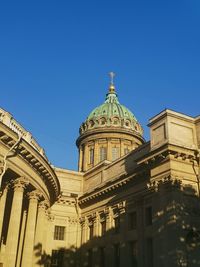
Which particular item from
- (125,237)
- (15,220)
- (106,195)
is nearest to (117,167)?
(106,195)

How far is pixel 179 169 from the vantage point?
27266 mm

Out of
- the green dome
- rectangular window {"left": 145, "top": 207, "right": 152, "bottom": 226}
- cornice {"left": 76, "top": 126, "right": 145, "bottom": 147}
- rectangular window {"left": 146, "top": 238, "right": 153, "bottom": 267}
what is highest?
the green dome

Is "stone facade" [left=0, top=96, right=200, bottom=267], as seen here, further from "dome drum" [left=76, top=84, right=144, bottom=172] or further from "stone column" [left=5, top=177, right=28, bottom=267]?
"dome drum" [left=76, top=84, right=144, bottom=172]

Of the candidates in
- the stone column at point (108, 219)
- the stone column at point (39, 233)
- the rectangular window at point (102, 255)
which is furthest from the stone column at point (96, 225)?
the stone column at point (39, 233)

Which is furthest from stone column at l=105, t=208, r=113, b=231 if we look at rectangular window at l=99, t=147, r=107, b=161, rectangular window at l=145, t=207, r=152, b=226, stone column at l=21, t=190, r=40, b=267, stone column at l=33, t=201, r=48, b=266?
rectangular window at l=99, t=147, r=107, b=161

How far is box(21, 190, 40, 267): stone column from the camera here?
971 inches

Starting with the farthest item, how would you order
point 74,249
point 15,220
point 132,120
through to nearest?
point 132,120 → point 74,249 → point 15,220

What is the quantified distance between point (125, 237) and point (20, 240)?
10208mm

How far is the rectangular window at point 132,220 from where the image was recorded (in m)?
32.5

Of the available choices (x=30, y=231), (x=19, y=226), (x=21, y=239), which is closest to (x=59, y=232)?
(x=21, y=239)

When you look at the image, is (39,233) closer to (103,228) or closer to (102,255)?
(103,228)

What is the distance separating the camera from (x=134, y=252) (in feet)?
104

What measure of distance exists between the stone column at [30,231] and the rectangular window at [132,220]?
32.1ft

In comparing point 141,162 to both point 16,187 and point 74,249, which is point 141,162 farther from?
point 74,249
